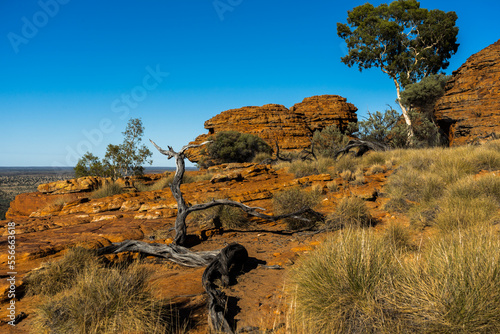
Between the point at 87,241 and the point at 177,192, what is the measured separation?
93.4 inches

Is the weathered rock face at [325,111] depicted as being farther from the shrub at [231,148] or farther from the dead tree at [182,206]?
the dead tree at [182,206]

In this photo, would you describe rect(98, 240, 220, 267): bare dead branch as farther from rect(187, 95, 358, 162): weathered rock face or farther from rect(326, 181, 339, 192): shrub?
rect(187, 95, 358, 162): weathered rock face

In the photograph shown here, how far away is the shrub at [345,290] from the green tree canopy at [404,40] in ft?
94.7

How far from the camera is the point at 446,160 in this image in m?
9.73

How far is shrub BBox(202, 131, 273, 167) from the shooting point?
28438 millimetres

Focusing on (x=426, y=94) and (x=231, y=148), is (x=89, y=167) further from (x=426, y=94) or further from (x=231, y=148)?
(x=426, y=94)

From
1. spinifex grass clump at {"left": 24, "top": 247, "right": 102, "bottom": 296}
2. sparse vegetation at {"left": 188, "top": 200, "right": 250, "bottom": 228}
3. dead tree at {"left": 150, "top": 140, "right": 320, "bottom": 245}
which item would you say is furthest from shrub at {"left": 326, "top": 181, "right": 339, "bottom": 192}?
spinifex grass clump at {"left": 24, "top": 247, "right": 102, "bottom": 296}

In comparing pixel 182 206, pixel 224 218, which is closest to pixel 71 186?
pixel 182 206

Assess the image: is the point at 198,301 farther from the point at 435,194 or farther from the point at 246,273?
the point at 435,194

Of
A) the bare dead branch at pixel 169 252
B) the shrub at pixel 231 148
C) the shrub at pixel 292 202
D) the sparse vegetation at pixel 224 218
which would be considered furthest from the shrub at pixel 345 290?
the shrub at pixel 231 148

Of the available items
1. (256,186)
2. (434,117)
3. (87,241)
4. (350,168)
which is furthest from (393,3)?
(87,241)

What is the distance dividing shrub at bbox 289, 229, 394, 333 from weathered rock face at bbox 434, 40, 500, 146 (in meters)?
17.0

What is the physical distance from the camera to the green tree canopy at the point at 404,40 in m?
28.2

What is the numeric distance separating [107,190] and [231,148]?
16588 mm
